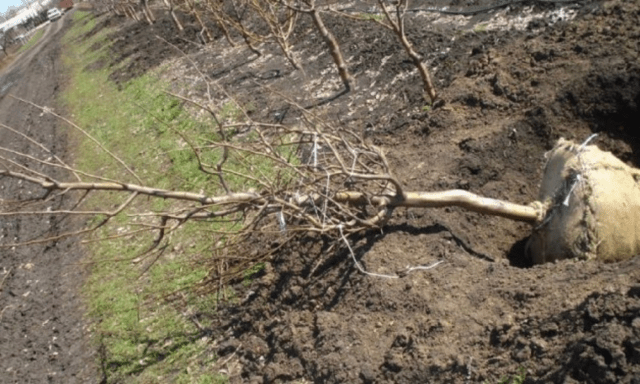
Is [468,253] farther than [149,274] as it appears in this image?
No

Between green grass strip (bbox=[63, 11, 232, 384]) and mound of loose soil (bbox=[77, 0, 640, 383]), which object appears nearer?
mound of loose soil (bbox=[77, 0, 640, 383])

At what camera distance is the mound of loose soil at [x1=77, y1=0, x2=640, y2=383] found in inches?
119

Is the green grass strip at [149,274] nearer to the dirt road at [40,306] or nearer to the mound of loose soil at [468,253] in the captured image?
the dirt road at [40,306]

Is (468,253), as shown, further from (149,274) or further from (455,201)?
(149,274)

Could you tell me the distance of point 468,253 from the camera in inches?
163

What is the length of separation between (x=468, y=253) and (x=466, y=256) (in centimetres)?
13

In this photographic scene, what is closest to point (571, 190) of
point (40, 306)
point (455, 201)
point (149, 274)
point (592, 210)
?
point (592, 210)

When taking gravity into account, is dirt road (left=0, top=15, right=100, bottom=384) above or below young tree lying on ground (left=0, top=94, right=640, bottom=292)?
below

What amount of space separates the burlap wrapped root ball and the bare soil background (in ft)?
1.30

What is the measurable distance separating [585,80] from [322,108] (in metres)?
3.13

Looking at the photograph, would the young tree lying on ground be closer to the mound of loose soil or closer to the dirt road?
the mound of loose soil

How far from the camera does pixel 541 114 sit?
4.99 meters

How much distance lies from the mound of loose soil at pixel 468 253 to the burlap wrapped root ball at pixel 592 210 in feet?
1.30

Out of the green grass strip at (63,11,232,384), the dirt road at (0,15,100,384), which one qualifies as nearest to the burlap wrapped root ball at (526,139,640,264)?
the green grass strip at (63,11,232,384)
